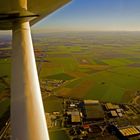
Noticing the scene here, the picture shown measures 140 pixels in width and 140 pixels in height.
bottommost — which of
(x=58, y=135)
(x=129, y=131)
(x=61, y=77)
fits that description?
(x=58, y=135)

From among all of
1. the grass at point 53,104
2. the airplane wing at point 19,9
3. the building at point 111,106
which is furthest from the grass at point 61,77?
the airplane wing at point 19,9

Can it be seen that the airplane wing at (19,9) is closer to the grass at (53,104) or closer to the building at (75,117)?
the building at (75,117)

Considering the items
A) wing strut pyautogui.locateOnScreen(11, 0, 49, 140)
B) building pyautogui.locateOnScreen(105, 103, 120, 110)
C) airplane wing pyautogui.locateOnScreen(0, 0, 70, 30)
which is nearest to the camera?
wing strut pyautogui.locateOnScreen(11, 0, 49, 140)

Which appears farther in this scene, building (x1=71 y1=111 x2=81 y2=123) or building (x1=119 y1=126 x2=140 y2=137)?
building (x1=71 y1=111 x2=81 y2=123)

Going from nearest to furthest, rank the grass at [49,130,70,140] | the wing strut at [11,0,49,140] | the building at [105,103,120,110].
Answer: the wing strut at [11,0,49,140], the grass at [49,130,70,140], the building at [105,103,120,110]

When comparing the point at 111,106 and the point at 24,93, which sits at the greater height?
the point at 24,93

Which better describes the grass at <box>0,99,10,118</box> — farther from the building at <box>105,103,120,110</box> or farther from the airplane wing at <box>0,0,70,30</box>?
the airplane wing at <box>0,0,70,30</box>

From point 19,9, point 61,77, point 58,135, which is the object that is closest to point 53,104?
point 58,135

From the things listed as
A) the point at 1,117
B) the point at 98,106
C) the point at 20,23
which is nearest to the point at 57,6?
the point at 20,23

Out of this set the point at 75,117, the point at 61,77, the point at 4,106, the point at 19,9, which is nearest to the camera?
the point at 19,9

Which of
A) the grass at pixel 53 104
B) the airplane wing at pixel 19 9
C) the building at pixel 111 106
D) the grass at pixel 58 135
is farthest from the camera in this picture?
the grass at pixel 53 104

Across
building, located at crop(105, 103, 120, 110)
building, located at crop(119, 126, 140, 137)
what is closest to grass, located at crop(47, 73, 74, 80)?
building, located at crop(105, 103, 120, 110)

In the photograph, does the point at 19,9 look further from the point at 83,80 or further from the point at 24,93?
the point at 83,80
